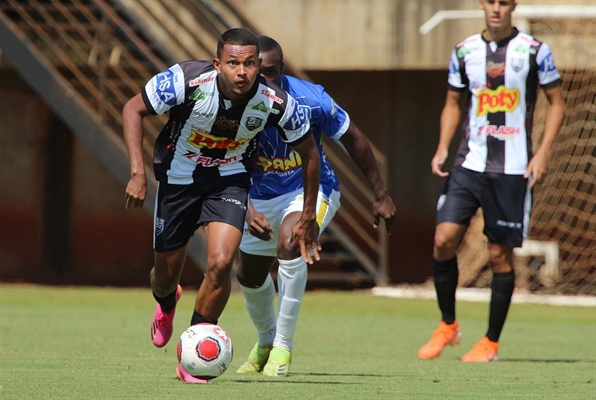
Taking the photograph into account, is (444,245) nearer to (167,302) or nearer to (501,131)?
(501,131)

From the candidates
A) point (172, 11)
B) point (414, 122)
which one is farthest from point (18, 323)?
point (414, 122)

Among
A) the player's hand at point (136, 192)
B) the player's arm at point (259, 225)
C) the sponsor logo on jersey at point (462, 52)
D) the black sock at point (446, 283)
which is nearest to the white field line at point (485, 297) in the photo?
the black sock at point (446, 283)

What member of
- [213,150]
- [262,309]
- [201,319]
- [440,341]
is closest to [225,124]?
[213,150]

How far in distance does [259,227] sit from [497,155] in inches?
90.9

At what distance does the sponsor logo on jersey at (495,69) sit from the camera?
771cm

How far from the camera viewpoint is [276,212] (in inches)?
269

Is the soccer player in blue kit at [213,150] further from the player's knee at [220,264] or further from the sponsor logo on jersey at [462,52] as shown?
the sponsor logo on jersey at [462,52]

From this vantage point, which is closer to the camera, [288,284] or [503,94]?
[288,284]

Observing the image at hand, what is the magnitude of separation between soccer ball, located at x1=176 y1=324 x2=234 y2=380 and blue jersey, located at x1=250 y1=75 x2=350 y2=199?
1450 mm

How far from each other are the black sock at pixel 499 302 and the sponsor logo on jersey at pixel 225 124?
269 centimetres

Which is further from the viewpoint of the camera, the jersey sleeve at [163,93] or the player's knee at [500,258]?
the player's knee at [500,258]

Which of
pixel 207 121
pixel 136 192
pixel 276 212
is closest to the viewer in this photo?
pixel 136 192

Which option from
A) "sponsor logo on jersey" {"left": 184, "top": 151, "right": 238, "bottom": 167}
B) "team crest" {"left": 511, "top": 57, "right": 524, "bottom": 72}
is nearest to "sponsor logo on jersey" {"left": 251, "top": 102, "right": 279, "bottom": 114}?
"sponsor logo on jersey" {"left": 184, "top": 151, "right": 238, "bottom": 167}

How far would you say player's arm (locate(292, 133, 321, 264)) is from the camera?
605 centimetres
